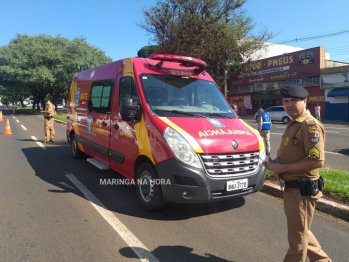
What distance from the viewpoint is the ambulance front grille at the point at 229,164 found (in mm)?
3998

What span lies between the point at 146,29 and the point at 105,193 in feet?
17.2

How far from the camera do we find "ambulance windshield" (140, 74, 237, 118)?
15.8 feet

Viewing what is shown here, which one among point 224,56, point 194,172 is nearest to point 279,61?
point 224,56

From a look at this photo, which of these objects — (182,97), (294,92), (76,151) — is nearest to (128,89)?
(182,97)

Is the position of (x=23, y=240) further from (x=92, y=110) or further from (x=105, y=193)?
(x=92, y=110)

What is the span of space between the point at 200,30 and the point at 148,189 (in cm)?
502

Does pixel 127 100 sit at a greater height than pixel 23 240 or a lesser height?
greater

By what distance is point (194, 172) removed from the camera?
154 inches

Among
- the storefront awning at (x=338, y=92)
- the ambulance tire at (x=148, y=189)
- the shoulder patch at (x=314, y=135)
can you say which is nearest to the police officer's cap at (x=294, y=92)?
the shoulder patch at (x=314, y=135)

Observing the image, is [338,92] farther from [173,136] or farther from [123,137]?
[173,136]

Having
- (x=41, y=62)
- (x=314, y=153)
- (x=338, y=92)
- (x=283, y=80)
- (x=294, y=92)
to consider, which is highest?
(x=41, y=62)

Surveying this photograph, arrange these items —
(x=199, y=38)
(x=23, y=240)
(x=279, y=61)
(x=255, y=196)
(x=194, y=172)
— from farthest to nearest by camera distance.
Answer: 1. (x=279, y=61)
2. (x=199, y=38)
3. (x=255, y=196)
4. (x=194, y=172)
5. (x=23, y=240)

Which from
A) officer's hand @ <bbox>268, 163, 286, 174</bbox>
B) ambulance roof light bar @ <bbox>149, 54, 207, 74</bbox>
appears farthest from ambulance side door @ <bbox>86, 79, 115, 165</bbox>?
officer's hand @ <bbox>268, 163, 286, 174</bbox>

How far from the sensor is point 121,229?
394 cm
